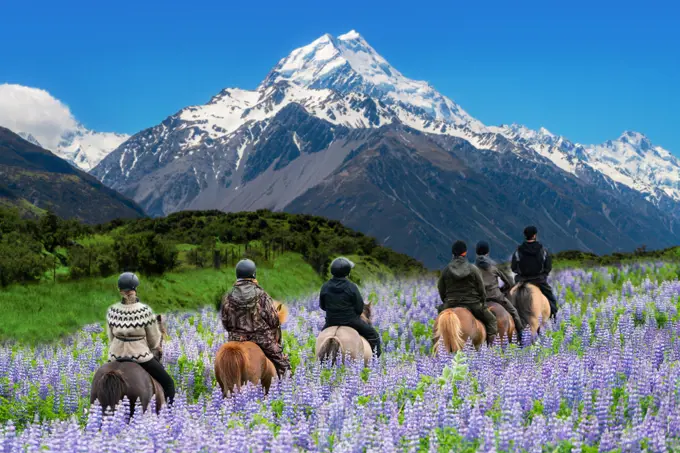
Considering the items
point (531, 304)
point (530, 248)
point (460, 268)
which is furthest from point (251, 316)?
point (530, 248)

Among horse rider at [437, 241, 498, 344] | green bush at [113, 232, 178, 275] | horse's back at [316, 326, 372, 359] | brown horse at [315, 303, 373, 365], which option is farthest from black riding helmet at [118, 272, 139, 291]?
green bush at [113, 232, 178, 275]

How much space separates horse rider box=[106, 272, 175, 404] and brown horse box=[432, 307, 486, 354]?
20.8 ft

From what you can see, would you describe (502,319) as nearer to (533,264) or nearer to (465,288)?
(465,288)

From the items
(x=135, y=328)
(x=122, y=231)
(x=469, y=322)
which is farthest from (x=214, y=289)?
(x=135, y=328)

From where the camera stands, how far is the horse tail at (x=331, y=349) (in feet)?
44.2

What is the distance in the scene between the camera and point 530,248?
1859 cm

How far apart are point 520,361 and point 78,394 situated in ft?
27.4

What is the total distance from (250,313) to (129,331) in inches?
88.0

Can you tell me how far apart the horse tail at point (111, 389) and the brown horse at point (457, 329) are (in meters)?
7.03

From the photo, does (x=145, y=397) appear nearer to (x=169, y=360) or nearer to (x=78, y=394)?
(x=78, y=394)

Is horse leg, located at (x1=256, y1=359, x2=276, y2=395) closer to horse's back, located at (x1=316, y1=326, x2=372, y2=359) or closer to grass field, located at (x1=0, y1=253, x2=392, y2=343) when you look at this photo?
horse's back, located at (x1=316, y1=326, x2=372, y2=359)

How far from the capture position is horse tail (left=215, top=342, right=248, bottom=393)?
11602 millimetres

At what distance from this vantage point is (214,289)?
28.4 metres

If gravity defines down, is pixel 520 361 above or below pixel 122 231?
below
